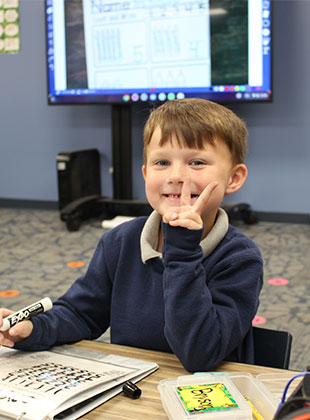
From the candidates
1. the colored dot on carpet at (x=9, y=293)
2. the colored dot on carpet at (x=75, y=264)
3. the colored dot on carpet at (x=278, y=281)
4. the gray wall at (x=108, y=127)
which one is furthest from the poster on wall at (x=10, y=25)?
the colored dot on carpet at (x=278, y=281)

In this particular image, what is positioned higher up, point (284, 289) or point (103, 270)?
point (103, 270)

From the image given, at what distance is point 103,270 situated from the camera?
107 cm

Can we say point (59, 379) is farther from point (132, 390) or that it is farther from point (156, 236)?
point (156, 236)

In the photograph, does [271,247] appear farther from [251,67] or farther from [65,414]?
[65,414]

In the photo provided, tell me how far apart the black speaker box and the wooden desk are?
317 centimetres

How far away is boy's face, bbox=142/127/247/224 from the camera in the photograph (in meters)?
0.92

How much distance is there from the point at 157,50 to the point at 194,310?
3034 millimetres

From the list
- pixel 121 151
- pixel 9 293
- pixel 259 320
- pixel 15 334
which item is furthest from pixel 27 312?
pixel 121 151

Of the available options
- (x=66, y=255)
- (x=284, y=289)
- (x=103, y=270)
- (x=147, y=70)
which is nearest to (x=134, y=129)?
(x=147, y=70)

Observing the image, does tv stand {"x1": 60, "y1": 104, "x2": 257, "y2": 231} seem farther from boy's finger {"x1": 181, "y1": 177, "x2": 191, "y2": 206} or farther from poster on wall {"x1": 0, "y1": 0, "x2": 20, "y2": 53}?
boy's finger {"x1": 181, "y1": 177, "x2": 191, "y2": 206}

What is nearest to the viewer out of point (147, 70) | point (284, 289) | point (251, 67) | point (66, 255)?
point (284, 289)

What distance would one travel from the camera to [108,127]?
14.0ft

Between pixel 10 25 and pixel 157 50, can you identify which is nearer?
pixel 157 50

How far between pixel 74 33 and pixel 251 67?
1259 mm
